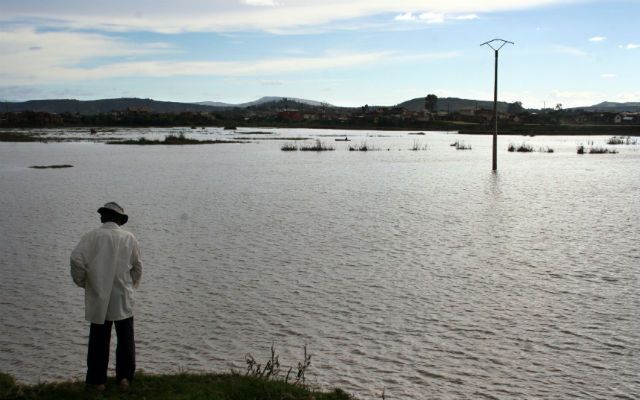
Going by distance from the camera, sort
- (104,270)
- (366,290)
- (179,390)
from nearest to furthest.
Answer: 1. (104,270)
2. (179,390)
3. (366,290)

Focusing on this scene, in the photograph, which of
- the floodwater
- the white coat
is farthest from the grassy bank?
the floodwater

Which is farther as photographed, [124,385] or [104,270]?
[124,385]

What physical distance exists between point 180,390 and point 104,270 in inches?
62.9

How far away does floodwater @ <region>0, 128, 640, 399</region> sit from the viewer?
9.31m

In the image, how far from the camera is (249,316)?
38.5 feet

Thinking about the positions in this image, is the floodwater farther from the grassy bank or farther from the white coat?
the white coat

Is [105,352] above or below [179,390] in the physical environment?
above

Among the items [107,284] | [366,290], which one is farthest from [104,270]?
[366,290]

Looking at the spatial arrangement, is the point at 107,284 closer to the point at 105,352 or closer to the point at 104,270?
the point at 104,270

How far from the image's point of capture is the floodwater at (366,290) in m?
9.31

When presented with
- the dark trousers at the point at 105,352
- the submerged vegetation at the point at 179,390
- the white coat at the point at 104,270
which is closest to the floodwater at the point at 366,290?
the submerged vegetation at the point at 179,390

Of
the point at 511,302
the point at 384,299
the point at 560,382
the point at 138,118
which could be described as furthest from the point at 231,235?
the point at 138,118

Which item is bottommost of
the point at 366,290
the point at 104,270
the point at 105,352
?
the point at 366,290

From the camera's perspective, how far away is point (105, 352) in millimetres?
7441
